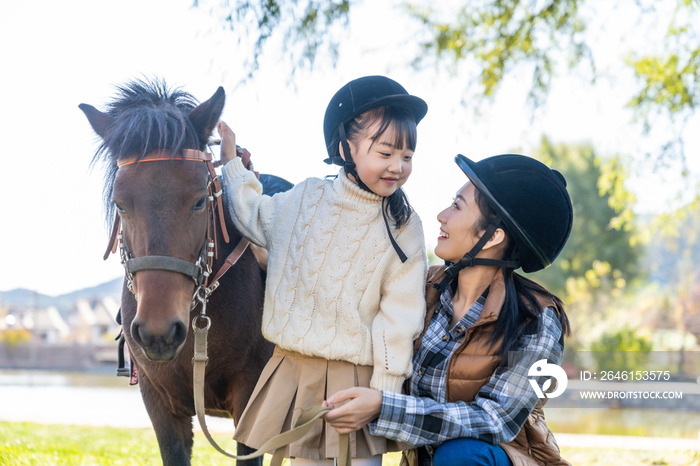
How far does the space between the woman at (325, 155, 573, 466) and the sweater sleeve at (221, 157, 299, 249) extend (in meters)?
0.69

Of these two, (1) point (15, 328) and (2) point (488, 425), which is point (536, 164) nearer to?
(2) point (488, 425)

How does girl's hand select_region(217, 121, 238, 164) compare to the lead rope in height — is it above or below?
above

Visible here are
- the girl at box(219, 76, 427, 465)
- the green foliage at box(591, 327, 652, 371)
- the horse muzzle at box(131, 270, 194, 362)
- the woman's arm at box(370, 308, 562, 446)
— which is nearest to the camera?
the horse muzzle at box(131, 270, 194, 362)

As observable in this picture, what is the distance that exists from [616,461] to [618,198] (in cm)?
300

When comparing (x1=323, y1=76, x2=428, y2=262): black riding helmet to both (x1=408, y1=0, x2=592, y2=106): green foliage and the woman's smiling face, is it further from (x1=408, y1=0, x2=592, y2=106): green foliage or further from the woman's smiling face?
(x1=408, y1=0, x2=592, y2=106): green foliage

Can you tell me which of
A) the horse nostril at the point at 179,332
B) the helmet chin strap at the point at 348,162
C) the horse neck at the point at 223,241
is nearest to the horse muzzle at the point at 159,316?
the horse nostril at the point at 179,332

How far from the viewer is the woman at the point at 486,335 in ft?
5.77

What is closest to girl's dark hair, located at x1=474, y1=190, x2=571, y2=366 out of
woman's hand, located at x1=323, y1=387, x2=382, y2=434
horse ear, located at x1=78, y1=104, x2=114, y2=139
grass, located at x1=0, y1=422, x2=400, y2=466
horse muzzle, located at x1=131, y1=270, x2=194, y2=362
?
woman's hand, located at x1=323, y1=387, x2=382, y2=434

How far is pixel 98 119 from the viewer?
6.68 ft

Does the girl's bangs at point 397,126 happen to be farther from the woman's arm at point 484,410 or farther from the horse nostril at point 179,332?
the horse nostril at point 179,332

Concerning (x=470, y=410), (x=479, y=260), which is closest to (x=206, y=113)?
(x=479, y=260)

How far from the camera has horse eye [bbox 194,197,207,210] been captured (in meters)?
1.82

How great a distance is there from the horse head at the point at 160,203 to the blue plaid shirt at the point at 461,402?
76 centimetres

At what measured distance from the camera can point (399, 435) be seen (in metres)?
1.71
